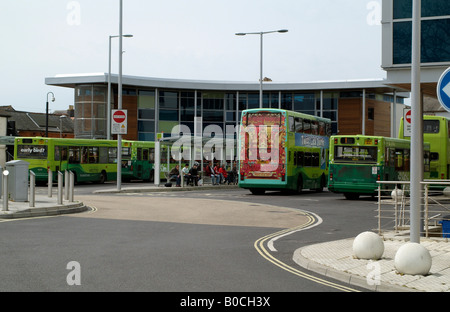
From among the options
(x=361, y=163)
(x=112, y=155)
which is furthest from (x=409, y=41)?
(x=112, y=155)

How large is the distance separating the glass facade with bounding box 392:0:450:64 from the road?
502 centimetres

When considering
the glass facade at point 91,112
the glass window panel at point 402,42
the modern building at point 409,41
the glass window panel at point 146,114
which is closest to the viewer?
the modern building at point 409,41

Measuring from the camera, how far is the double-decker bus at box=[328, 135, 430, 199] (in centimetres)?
2850

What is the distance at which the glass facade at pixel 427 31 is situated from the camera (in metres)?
17.9

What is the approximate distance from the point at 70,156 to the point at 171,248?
1168 inches

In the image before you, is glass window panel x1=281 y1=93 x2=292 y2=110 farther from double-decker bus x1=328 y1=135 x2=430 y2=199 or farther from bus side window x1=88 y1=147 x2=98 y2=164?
double-decker bus x1=328 y1=135 x2=430 y2=199

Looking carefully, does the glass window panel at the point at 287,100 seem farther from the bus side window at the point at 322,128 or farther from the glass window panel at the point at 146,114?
the bus side window at the point at 322,128

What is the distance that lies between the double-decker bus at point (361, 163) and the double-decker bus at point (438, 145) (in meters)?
6.69

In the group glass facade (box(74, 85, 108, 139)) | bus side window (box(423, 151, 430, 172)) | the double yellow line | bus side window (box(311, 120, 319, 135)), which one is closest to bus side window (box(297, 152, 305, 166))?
bus side window (box(311, 120, 319, 135))

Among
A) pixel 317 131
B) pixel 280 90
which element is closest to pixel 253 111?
pixel 317 131

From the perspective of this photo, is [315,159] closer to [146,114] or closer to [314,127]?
[314,127]

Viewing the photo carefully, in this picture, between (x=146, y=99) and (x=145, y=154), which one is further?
(x=146, y=99)

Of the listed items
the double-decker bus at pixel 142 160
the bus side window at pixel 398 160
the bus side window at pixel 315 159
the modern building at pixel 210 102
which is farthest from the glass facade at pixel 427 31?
the modern building at pixel 210 102

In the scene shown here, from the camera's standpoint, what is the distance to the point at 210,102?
2721 inches
